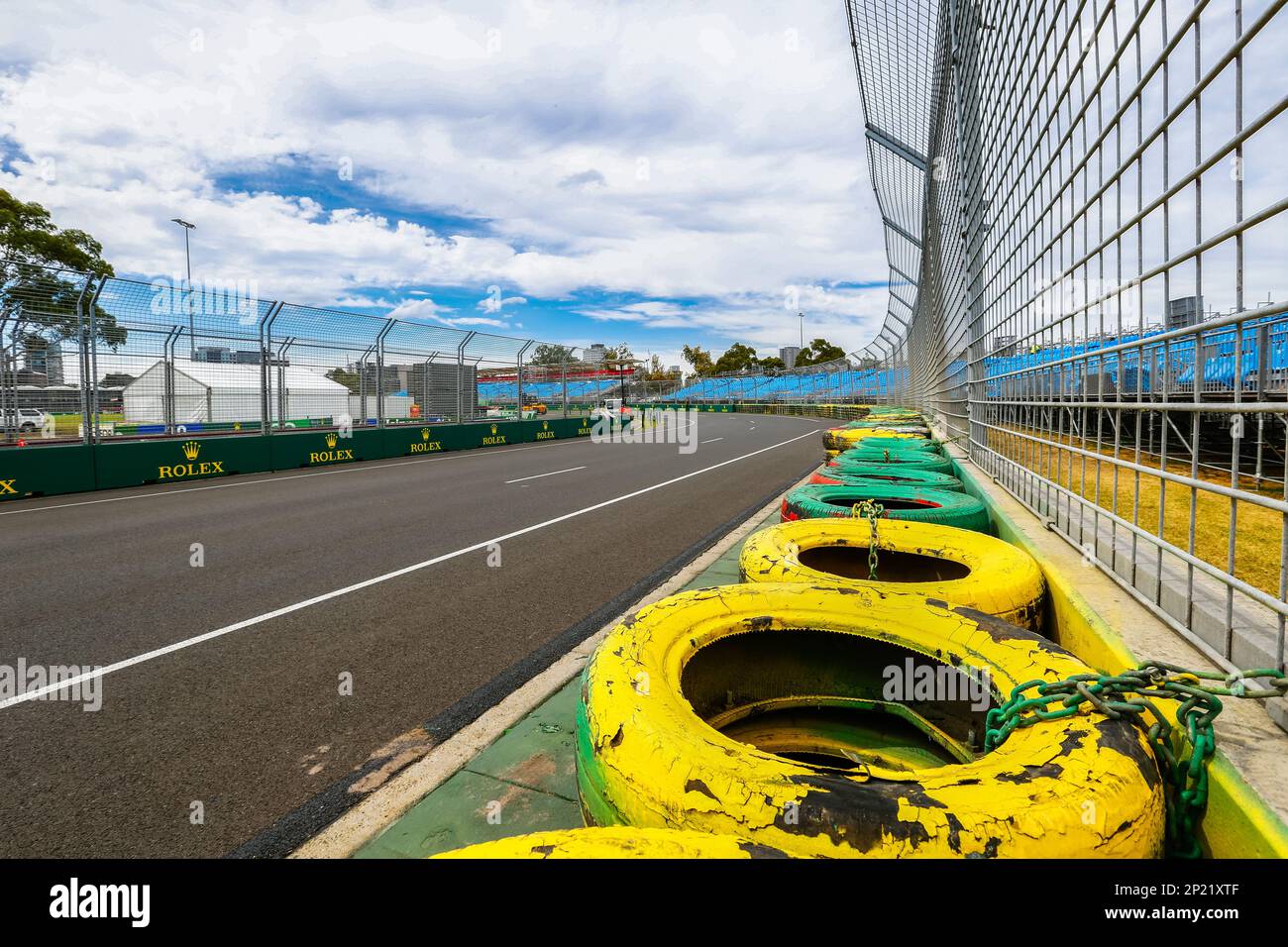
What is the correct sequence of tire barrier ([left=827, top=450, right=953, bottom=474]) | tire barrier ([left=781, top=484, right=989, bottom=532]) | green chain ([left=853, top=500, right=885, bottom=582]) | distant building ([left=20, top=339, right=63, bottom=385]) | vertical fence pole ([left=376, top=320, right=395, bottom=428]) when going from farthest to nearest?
vertical fence pole ([left=376, top=320, right=395, bottom=428])
distant building ([left=20, top=339, right=63, bottom=385])
tire barrier ([left=827, top=450, right=953, bottom=474])
tire barrier ([left=781, top=484, right=989, bottom=532])
green chain ([left=853, top=500, right=885, bottom=582])

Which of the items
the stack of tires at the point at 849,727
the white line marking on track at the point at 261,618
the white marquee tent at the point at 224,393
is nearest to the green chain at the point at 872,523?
the stack of tires at the point at 849,727

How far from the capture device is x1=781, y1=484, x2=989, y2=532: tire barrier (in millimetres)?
3643

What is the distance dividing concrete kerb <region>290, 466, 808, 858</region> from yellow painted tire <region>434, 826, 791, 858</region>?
39.8 inches

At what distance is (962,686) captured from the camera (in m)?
1.92

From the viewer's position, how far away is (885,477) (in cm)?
542

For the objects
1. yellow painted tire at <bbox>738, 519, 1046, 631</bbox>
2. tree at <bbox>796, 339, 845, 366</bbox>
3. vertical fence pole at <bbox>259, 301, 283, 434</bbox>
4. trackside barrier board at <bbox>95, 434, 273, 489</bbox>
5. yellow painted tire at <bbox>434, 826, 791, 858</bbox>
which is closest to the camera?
yellow painted tire at <bbox>434, 826, 791, 858</bbox>

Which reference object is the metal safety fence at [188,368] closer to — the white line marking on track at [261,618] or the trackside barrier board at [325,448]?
the trackside barrier board at [325,448]

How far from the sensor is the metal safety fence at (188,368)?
1216 centimetres

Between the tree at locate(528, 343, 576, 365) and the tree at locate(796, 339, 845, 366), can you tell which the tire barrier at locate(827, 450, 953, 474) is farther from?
the tree at locate(796, 339, 845, 366)

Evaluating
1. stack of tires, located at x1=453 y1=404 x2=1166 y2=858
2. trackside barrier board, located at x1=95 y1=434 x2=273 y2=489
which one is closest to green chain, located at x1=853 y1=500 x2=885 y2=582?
stack of tires, located at x1=453 y1=404 x2=1166 y2=858

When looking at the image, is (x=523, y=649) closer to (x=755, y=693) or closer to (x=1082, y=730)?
(x=755, y=693)

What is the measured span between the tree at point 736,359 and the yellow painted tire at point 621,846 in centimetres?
10801
